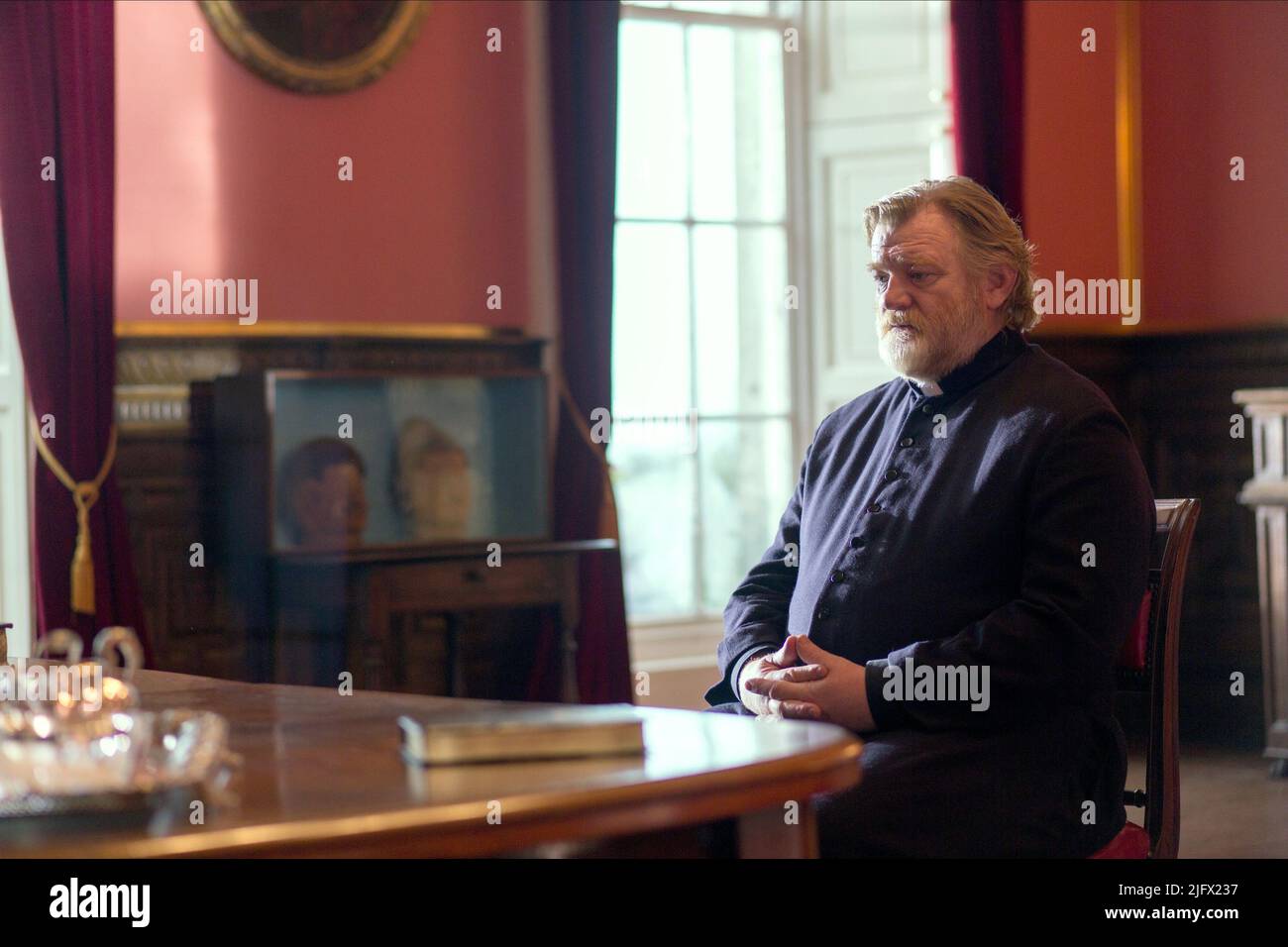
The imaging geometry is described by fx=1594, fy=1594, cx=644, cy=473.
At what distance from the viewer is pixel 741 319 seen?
5844mm

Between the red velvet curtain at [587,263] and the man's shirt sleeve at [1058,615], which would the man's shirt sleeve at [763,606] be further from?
the red velvet curtain at [587,263]

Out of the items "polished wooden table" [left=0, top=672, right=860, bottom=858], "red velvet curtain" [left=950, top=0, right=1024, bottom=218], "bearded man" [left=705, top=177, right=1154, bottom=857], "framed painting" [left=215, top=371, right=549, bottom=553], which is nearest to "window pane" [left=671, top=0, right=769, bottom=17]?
"red velvet curtain" [left=950, top=0, right=1024, bottom=218]

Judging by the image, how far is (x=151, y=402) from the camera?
451 cm

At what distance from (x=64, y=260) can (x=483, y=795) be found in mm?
3361

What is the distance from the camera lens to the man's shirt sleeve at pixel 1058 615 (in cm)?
231

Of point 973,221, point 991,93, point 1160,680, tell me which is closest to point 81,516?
point 973,221

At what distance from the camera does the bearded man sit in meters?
2.24

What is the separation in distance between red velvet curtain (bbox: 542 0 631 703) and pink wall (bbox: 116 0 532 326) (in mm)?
153

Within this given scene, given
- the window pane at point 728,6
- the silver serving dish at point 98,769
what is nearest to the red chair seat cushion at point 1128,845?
→ the silver serving dish at point 98,769

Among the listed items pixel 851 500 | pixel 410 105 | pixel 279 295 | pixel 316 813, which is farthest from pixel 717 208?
pixel 316 813

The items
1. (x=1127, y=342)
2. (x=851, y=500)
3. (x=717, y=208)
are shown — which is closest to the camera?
(x=851, y=500)

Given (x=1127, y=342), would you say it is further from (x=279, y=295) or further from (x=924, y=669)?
(x=924, y=669)
